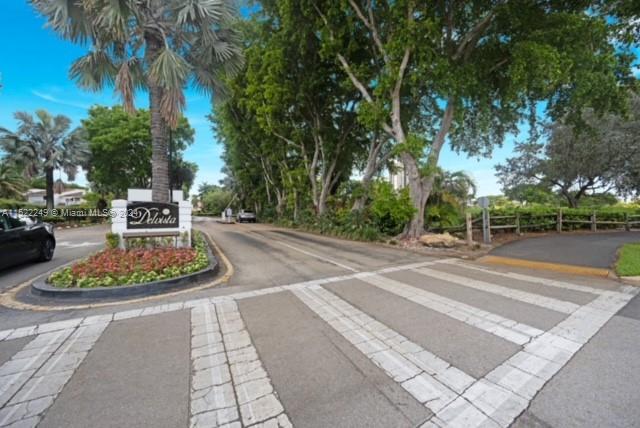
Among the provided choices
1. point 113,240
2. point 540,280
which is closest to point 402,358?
point 540,280

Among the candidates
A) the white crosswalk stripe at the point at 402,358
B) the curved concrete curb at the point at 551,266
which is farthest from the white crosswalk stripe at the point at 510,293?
the white crosswalk stripe at the point at 402,358

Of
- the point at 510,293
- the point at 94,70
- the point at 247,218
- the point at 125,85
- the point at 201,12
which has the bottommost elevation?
the point at 510,293

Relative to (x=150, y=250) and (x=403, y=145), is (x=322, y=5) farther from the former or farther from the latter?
(x=150, y=250)

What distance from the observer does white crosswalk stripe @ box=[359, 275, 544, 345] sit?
3.04 meters

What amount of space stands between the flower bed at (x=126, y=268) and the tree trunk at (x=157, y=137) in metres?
1.82

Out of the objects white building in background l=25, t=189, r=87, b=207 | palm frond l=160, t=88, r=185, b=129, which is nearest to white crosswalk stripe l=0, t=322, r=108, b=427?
palm frond l=160, t=88, r=185, b=129

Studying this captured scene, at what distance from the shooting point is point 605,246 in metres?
8.81

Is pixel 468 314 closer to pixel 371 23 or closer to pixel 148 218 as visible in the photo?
pixel 148 218

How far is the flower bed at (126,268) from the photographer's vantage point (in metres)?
4.66

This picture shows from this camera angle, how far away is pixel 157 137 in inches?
281

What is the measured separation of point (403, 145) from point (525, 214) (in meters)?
7.34

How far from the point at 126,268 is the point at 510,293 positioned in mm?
6904

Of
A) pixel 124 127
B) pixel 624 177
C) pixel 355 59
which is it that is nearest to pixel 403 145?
pixel 355 59

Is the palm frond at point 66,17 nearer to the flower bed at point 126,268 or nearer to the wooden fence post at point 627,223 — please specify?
the flower bed at point 126,268
